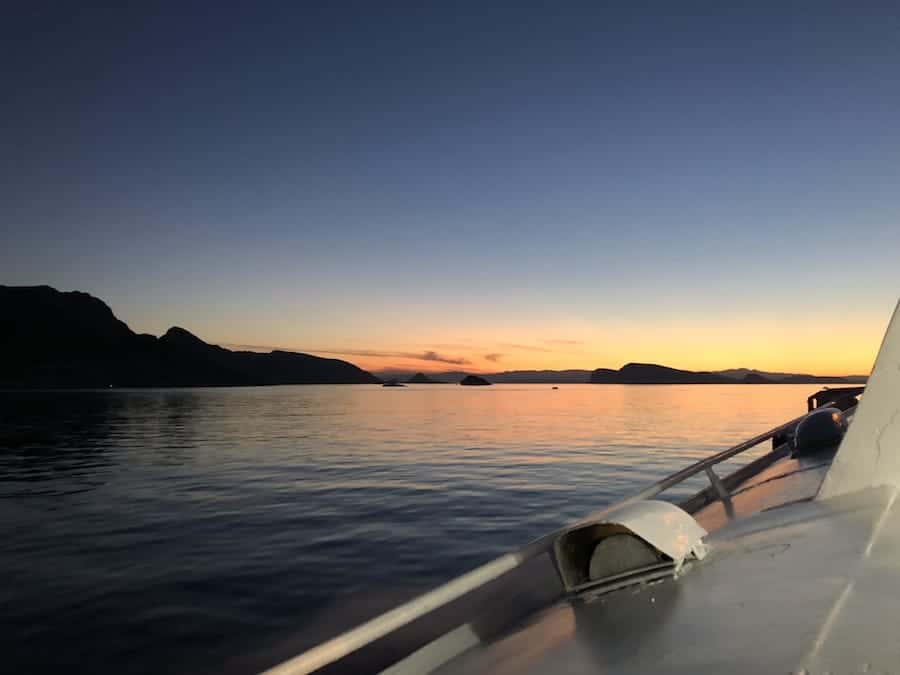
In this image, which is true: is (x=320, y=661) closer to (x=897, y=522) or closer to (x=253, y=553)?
(x=897, y=522)

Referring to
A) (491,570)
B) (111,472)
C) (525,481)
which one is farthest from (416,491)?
(491,570)

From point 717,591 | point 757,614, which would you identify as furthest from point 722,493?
point 757,614

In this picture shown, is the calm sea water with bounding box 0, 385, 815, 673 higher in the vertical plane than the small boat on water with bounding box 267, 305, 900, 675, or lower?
lower

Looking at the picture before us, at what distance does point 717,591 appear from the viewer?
10.3ft

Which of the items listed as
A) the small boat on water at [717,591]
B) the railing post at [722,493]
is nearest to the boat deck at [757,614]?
the small boat on water at [717,591]

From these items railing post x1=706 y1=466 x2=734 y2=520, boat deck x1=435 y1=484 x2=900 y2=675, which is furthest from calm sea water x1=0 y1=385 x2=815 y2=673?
boat deck x1=435 y1=484 x2=900 y2=675

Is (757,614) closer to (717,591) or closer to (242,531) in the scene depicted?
(717,591)

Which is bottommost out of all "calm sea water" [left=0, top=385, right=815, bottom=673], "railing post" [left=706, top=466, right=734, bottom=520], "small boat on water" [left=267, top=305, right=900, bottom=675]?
"calm sea water" [left=0, top=385, right=815, bottom=673]

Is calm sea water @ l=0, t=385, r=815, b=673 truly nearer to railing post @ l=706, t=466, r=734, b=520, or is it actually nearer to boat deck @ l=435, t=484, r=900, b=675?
railing post @ l=706, t=466, r=734, b=520

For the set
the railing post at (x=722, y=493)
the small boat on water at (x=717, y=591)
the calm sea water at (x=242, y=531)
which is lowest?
the calm sea water at (x=242, y=531)

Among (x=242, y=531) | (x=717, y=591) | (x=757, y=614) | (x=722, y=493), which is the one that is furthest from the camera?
(x=242, y=531)

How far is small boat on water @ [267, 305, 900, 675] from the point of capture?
2338 mm

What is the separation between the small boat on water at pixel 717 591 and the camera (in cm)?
234

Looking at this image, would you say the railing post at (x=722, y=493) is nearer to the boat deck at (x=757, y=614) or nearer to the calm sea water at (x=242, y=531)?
the boat deck at (x=757, y=614)
